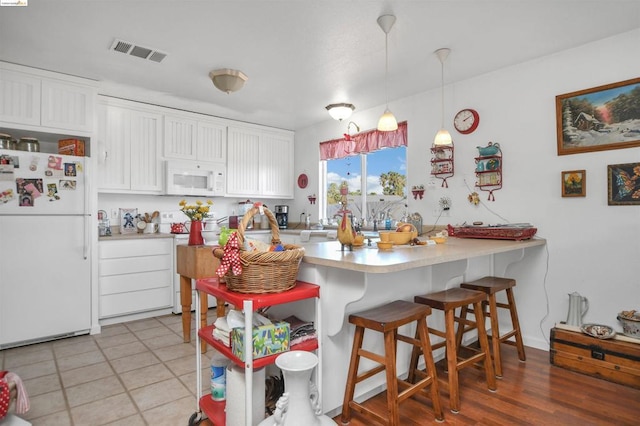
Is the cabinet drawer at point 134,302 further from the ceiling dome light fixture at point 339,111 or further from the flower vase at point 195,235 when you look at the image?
the ceiling dome light fixture at point 339,111

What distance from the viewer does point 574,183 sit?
8.70 ft

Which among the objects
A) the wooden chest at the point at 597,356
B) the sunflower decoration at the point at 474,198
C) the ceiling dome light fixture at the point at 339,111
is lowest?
the wooden chest at the point at 597,356

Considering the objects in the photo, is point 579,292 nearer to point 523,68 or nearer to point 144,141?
point 523,68

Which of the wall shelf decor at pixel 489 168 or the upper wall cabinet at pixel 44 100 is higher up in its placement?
the upper wall cabinet at pixel 44 100

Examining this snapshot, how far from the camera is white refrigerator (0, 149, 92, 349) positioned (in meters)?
2.87

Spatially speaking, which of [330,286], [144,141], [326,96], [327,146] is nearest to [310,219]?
[327,146]

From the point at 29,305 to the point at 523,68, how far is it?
4.64m

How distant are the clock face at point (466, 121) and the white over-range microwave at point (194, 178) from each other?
2.89 m

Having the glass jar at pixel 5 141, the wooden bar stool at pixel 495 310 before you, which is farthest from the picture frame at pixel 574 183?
the glass jar at pixel 5 141

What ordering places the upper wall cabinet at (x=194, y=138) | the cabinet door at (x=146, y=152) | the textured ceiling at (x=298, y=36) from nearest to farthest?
the textured ceiling at (x=298, y=36) < the cabinet door at (x=146, y=152) < the upper wall cabinet at (x=194, y=138)

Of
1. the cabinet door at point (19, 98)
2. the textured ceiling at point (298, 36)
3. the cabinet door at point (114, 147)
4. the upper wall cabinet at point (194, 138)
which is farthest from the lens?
the upper wall cabinet at point (194, 138)

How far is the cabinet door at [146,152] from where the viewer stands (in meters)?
3.92

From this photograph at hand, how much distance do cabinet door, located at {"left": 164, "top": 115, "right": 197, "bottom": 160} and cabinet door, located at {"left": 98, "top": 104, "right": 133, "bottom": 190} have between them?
1.32 feet

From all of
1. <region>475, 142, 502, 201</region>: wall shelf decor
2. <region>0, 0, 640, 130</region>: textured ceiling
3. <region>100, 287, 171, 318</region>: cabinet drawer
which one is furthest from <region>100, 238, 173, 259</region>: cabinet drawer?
<region>475, 142, 502, 201</region>: wall shelf decor
